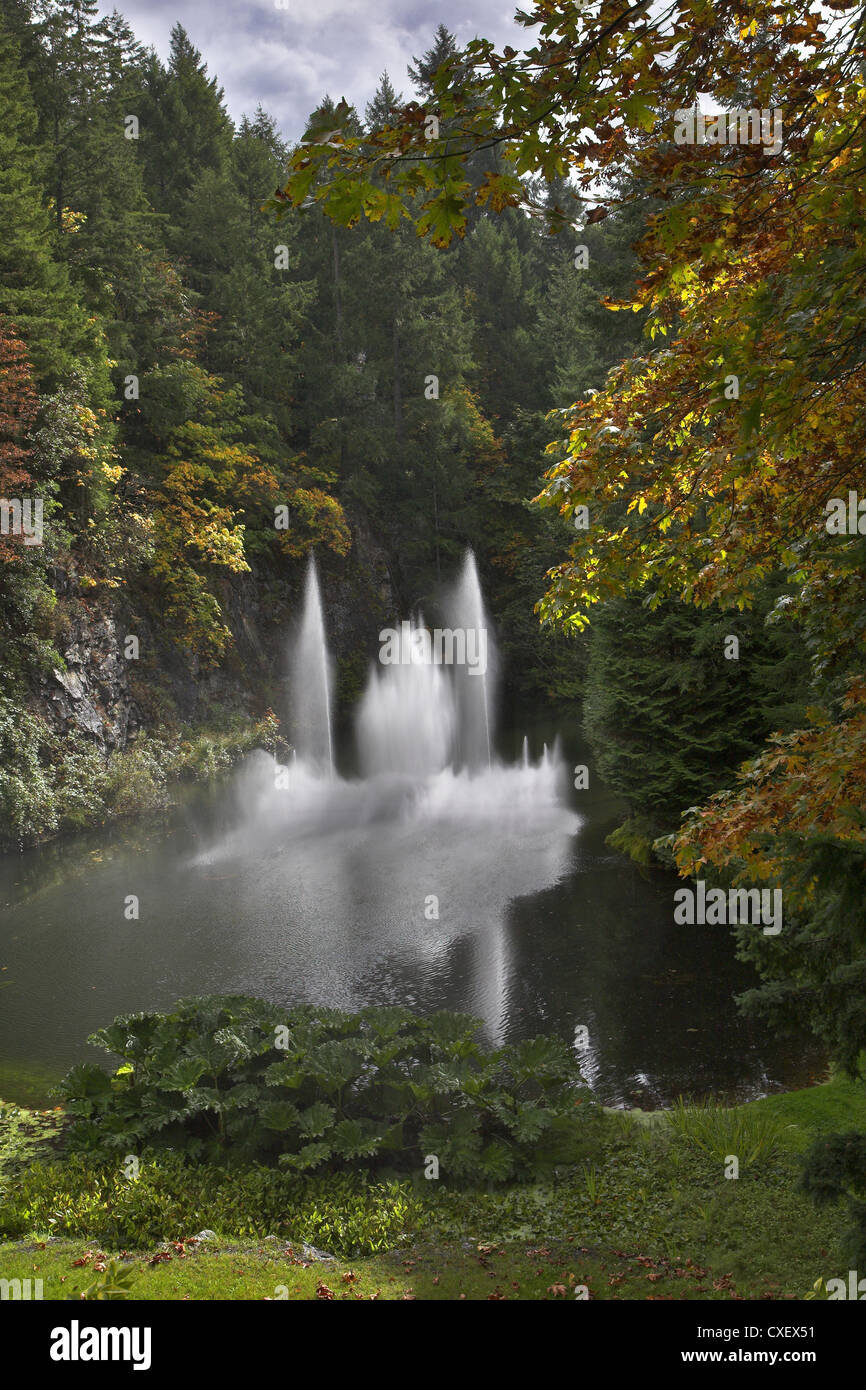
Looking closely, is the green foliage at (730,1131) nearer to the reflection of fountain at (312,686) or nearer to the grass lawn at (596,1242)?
the grass lawn at (596,1242)

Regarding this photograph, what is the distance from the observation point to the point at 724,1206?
5371mm

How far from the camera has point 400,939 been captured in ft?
36.3

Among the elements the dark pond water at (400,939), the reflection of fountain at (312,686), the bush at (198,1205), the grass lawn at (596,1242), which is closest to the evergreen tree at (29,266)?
the dark pond water at (400,939)

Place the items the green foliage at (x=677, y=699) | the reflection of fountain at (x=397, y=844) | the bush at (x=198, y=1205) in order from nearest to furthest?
the bush at (x=198, y=1205) < the reflection of fountain at (x=397, y=844) < the green foliage at (x=677, y=699)

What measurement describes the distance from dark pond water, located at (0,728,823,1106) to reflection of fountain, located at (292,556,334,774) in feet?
23.1

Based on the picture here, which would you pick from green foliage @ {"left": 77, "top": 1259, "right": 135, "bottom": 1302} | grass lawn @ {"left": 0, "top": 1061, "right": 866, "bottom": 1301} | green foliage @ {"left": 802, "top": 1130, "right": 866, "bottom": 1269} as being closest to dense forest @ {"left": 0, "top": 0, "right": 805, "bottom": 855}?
green foliage @ {"left": 802, "top": 1130, "right": 866, "bottom": 1269}

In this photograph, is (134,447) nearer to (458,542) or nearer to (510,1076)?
(458,542)

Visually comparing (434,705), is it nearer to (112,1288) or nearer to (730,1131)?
(730,1131)

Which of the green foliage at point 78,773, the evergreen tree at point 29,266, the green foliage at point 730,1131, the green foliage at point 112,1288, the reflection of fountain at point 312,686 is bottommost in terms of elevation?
the green foliage at point 730,1131

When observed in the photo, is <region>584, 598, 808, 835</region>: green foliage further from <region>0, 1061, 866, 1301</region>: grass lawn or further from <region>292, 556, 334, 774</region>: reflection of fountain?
<region>292, 556, 334, 774</region>: reflection of fountain

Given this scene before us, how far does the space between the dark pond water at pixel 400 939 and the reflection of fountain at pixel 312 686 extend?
23.1ft

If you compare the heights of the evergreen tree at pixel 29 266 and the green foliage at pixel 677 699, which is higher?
the evergreen tree at pixel 29 266

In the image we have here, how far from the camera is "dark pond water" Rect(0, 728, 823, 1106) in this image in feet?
27.6

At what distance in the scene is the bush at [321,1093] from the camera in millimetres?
6277
